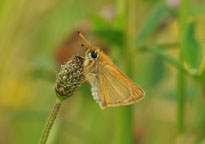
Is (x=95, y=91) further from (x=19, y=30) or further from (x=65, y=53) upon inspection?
(x=19, y=30)

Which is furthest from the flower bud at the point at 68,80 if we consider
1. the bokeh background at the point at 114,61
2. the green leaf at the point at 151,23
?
the green leaf at the point at 151,23

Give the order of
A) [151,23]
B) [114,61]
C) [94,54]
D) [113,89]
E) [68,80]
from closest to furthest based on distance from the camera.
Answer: [68,80]
[94,54]
[113,89]
[151,23]
[114,61]

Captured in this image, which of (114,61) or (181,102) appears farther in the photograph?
(114,61)

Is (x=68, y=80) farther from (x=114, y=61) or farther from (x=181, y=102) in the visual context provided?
(x=114, y=61)

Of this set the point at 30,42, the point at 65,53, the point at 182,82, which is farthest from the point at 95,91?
the point at 30,42

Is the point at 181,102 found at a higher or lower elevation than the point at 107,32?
lower

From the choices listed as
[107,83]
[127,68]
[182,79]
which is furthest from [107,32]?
[182,79]
